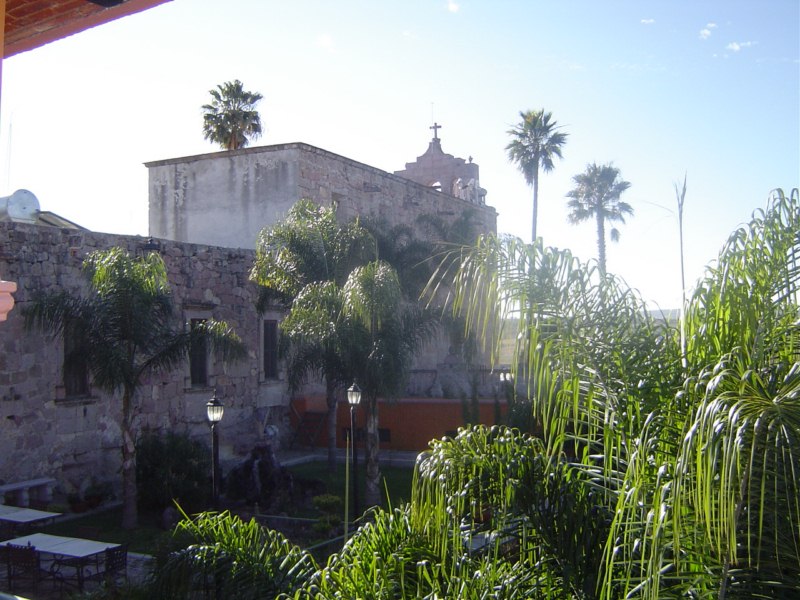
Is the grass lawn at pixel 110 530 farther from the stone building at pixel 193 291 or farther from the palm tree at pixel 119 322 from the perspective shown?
the stone building at pixel 193 291

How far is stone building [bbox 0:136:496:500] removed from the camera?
13.1m

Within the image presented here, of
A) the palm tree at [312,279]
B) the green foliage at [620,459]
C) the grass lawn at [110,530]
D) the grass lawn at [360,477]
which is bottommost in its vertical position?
the grass lawn at [110,530]

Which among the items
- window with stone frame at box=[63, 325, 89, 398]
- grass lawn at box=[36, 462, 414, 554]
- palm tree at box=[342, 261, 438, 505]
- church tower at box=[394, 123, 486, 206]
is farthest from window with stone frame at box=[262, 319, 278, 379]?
church tower at box=[394, 123, 486, 206]

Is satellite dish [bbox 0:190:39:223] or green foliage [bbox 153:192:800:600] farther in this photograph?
satellite dish [bbox 0:190:39:223]

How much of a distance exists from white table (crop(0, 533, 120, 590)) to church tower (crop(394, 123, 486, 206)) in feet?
74.4

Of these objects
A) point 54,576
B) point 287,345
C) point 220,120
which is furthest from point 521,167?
point 54,576

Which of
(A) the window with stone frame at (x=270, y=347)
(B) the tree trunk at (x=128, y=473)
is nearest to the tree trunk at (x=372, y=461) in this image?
(B) the tree trunk at (x=128, y=473)

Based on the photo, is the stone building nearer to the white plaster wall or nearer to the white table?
the white plaster wall

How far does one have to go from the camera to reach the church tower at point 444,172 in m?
30.7

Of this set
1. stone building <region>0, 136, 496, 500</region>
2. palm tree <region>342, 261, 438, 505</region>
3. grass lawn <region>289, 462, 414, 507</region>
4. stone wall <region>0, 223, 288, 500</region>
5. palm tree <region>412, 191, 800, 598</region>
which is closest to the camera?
palm tree <region>412, 191, 800, 598</region>

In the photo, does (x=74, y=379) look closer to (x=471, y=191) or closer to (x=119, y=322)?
(x=119, y=322)

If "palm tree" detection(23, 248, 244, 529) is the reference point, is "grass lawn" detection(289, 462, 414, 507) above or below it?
below

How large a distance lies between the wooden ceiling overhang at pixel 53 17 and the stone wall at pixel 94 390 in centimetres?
852

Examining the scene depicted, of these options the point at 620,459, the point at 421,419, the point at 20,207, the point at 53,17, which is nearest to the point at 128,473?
the point at 20,207
